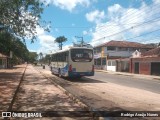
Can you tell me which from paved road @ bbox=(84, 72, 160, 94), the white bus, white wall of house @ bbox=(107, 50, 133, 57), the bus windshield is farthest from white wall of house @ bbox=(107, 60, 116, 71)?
the bus windshield

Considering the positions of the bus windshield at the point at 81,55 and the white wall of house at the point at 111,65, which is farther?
the white wall of house at the point at 111,65

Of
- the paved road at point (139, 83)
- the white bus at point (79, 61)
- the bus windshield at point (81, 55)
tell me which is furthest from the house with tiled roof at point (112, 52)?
the bus windshield at point (81, 55)

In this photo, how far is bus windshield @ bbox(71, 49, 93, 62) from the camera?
27.4 meters

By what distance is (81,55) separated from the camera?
27.6 meters

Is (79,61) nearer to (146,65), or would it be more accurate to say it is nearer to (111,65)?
(146,65)

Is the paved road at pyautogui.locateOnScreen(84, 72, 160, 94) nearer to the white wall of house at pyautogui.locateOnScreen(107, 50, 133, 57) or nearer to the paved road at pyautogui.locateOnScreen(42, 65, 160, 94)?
the paved road at pyautogui.locateOnScreen(42, 65, 160, 94)

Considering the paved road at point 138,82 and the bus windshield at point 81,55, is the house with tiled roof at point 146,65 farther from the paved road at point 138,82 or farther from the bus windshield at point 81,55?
the bus windshield at point 81,55

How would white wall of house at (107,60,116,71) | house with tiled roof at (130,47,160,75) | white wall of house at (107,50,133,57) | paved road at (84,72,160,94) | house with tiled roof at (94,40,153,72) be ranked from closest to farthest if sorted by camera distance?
paved road at (84,72,160,94), house with tiled roof at (130,47,160,75), white wall of house at (107,60,116,71), house with tiled roof at (94,40,153,72), white wall of house at (107,50,133,57)

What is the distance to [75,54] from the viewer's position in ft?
90.3

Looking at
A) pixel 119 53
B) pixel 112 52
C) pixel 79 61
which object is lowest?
pixel 79 61

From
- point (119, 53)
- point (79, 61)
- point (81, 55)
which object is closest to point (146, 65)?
point (81, 55)

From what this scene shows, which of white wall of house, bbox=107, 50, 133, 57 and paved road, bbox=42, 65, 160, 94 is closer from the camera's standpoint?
paved road, bbox=42, 65, 160, 94

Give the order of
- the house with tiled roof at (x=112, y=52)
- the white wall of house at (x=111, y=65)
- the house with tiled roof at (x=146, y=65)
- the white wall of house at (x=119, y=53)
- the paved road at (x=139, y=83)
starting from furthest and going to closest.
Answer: the white wall of house at (x=119, y=53), the house with tiled roof at (x=112, y=52), the white wall of house at (x=111, y=65), the house with tiled roof at (x=146, y=65), the paved road at (x=139, y=83)

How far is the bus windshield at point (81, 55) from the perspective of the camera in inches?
1081
